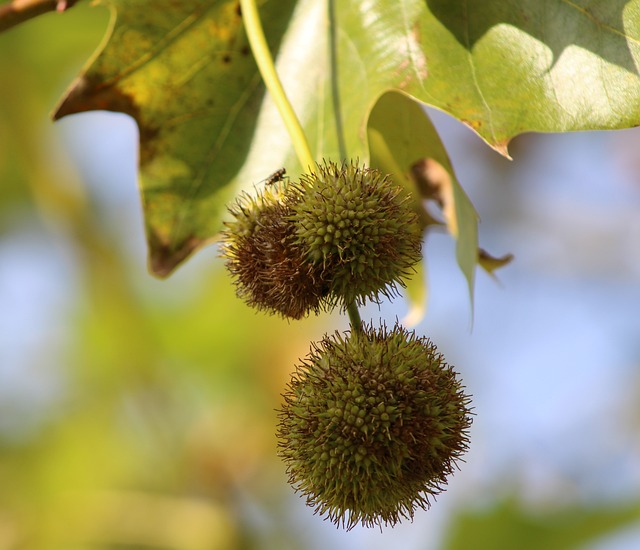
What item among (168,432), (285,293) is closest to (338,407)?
(285,293)

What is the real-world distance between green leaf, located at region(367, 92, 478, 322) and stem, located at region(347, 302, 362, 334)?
0.40 m

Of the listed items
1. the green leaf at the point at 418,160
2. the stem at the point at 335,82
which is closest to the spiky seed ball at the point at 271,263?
the stem at the point at 335,82

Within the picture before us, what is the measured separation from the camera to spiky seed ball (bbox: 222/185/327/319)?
1969 millimetres

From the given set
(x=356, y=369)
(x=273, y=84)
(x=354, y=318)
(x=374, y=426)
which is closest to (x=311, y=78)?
(x=273, y=84)

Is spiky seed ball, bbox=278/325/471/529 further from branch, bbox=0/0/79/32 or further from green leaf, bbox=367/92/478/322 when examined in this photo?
branch, bbox=0/0/79/32

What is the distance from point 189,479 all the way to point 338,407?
2.85 meters

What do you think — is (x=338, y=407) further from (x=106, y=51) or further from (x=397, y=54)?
(x=106, y=51)

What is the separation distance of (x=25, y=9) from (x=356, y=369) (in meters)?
1.20

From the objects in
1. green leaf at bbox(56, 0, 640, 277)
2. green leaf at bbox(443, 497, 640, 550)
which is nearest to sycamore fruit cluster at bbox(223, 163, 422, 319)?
green leaf at bbox(56, 0, 640, 277)

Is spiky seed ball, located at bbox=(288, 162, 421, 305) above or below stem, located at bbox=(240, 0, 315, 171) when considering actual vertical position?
below

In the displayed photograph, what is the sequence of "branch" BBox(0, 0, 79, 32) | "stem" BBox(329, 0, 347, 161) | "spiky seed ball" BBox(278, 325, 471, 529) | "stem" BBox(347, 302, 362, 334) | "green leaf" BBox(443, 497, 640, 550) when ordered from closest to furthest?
1. "spiky seed ball" BBox(278, 325, 471, 529)
2. "stem" BBox(347, 302, 362, 334)
3. "branch" BBox(0, 0, 79, 32)
4. "stem" BBox(329, 0, 347, 161)
5. "green leaf" BBox(443, 497, 640, 550)

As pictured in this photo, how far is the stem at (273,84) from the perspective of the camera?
6.71 feet

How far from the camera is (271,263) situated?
2.01 m

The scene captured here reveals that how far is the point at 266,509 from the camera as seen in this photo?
16.1 ft
